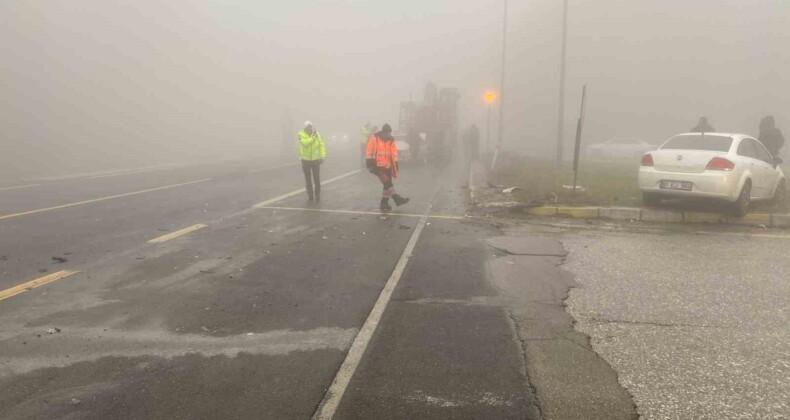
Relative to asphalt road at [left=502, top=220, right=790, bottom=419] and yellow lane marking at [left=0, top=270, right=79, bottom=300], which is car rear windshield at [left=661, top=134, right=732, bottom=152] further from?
yellow lane marking at [left=0, top=270, right=79, bottom=300]

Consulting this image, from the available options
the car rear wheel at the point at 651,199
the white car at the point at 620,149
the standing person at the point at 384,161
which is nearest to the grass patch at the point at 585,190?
the car rear wheel at the point at 651,199

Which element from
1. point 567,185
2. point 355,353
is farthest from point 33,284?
point 567,185

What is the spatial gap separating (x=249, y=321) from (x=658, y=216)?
7.78 m

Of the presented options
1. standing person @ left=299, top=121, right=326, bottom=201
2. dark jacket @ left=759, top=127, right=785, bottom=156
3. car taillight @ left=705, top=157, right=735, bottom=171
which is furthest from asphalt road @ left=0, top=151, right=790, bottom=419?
dark jacket @ left=759, top=127, right=785, bottom=156

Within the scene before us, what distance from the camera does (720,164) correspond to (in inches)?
357

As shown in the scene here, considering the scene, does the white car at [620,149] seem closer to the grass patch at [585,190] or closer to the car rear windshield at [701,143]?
the grass patch at [585,190]

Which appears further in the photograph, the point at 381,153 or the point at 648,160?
the point at 381,153

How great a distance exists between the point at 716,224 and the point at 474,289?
19.9 ft

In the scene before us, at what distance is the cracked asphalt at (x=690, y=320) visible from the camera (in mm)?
3436

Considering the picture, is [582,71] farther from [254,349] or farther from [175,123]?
[254,349]

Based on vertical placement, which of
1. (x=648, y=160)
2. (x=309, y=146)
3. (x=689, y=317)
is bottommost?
(x=689, y=317)

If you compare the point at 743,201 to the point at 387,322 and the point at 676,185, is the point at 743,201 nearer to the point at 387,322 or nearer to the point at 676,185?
the point at 676,185

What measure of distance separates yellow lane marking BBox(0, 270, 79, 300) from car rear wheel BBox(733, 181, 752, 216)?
394 inches

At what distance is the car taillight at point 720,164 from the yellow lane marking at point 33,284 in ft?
31.1
